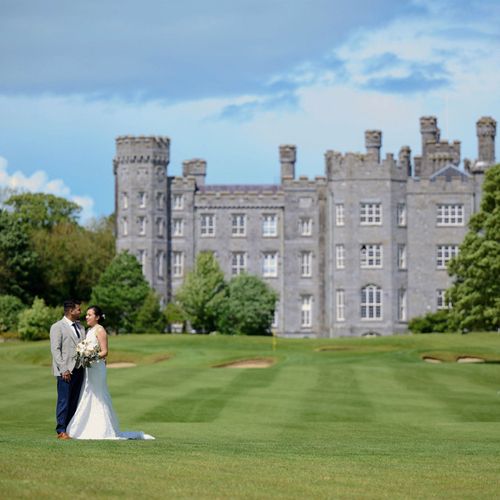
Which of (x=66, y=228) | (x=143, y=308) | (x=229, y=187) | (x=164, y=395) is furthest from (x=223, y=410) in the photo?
(x=66, y=228)

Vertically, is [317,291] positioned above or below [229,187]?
below

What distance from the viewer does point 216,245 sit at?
300 ft

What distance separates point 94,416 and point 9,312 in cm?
6158

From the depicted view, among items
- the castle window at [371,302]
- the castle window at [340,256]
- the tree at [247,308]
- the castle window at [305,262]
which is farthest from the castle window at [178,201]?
the castle window at [371,302]

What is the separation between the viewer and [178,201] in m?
91.1

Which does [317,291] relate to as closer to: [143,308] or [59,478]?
[143,308]

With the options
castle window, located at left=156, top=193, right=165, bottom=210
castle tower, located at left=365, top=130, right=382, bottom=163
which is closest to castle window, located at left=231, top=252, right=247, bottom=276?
castle window, located at left=156, top=193, right=165, bottom=210

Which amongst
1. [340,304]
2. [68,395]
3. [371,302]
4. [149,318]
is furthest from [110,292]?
[68,395]

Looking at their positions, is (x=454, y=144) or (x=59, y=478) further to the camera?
(x=454, y=144)

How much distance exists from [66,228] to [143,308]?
24537 millimetres

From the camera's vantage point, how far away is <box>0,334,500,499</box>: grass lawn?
15992 millimetres

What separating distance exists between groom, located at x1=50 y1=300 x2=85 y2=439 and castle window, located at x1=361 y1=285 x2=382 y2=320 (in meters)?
62.8

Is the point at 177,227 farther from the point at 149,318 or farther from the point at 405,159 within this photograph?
the point at 405,159

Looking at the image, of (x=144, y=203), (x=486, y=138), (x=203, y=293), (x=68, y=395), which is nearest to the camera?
(x=68, y=395)
